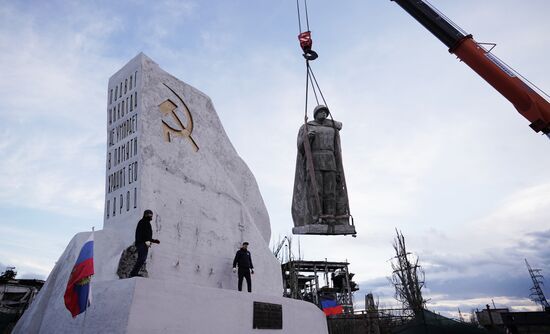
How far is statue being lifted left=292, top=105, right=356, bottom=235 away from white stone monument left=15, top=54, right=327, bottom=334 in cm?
193

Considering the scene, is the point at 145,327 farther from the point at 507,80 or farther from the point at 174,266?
the point at 507,80

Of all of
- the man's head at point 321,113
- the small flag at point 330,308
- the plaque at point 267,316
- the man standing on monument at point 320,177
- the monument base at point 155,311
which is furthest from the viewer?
the small flag at point 330,308

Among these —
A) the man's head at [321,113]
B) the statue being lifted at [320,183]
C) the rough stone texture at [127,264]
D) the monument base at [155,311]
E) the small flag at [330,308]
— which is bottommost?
the small flag at [330,308]

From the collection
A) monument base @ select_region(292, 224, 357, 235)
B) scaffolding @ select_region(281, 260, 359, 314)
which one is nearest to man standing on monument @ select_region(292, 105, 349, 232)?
monument base @ select_region(292, 224, 357, 235)

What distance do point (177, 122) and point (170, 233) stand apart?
2.82m

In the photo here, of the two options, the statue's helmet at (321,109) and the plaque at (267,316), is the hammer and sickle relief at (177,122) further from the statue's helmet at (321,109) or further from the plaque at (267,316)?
the plaque at (267,316)

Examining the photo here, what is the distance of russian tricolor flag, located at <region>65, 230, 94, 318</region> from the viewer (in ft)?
17.9

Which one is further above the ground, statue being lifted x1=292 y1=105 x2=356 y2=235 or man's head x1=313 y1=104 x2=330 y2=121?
man's head x1=313 y1=104 x2=330 y2=121

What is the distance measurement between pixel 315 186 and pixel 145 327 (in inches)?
176

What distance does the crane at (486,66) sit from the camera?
27.4ft

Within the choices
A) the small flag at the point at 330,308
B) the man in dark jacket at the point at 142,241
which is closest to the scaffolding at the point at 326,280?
the small flag at the point at 330,308

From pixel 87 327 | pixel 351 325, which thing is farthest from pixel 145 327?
pixel 351 325

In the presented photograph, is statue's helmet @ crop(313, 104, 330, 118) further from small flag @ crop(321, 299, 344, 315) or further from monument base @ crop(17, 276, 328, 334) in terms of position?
small flag @ crop(321, 299, 344, 315)

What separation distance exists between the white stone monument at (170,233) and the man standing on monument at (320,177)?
6.69 feet
